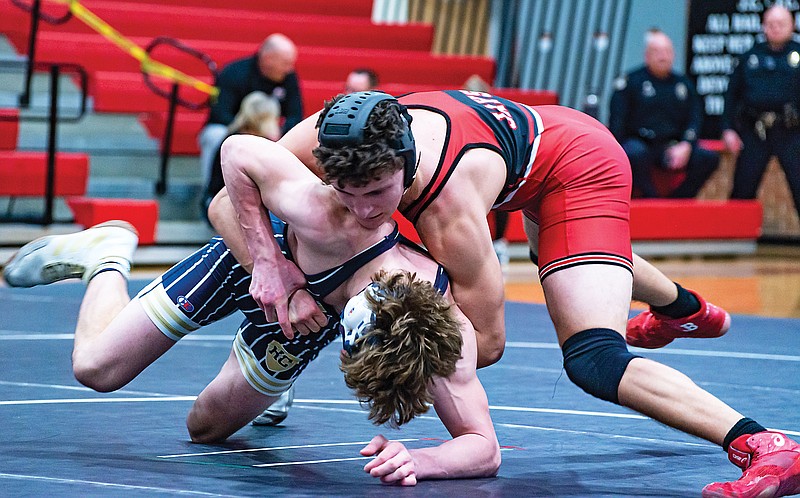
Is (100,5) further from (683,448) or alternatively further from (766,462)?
(766,462)

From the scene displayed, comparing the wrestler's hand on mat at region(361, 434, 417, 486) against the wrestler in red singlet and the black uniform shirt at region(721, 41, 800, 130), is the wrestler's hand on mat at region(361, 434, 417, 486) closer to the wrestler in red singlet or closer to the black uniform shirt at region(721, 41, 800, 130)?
the wrestler in red singlet

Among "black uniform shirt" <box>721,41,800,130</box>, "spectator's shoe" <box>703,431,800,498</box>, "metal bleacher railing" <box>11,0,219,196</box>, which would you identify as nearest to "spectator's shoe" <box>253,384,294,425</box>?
"spectator's shoe" <box>703,431,800,498</box>

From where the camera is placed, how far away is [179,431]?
3.10 metres

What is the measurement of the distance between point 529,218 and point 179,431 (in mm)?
1038

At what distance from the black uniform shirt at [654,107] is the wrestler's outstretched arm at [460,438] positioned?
6.22 metres

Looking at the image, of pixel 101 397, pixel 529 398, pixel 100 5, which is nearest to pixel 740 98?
pixel 100 5

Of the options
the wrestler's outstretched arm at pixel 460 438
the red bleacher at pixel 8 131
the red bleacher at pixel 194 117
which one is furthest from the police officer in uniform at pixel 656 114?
the wrestler's outstretched arm at pixel 460 438

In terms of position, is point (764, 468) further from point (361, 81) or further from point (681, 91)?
point (681, 91)

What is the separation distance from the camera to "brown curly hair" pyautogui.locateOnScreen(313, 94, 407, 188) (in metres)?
2.43

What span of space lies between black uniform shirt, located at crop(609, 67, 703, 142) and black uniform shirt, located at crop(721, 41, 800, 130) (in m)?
0.25

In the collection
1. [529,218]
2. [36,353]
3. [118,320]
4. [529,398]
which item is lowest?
[36,353]

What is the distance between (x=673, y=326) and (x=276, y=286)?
4.70 feet

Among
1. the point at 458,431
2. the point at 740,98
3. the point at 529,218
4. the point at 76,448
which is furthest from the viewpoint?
the point at 740,98

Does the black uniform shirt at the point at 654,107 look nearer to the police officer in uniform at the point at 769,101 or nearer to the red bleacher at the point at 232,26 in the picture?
the police officer in uniform at the point at 769,101
